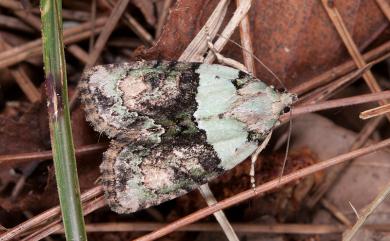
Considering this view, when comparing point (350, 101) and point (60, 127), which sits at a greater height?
point (60, 127)

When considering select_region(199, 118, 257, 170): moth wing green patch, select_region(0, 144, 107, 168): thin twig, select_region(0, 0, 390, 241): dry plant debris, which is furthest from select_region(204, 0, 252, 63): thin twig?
select_region(0, 144, 107, 168): thin twig

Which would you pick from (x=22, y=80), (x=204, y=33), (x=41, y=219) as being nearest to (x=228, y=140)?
(x=204, y=33)

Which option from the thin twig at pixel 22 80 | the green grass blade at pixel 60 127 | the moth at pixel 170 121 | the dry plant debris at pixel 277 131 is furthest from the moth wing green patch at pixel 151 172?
the thin twig at pixel 22 80

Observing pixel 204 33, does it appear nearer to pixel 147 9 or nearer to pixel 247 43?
pixel 247 43

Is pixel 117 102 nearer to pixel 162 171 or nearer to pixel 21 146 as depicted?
pixel 162 171

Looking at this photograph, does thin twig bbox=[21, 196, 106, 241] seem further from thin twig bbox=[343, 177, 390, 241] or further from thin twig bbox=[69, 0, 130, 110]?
thin twig bbox=[343, 177, 390, 241]

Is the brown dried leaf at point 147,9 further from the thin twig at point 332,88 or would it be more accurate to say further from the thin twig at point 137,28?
the thin twig at point 332,88

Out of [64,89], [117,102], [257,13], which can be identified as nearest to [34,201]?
[117,102]
